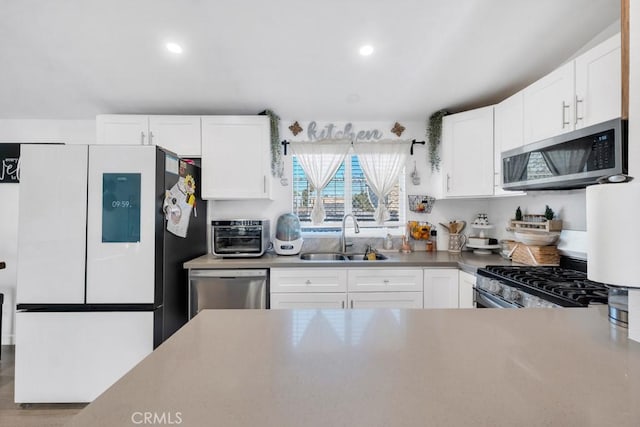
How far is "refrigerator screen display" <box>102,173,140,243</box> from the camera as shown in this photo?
6.31ft

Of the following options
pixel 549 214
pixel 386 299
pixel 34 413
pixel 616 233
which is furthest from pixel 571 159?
pixel 34 413

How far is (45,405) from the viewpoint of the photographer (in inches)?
76.0

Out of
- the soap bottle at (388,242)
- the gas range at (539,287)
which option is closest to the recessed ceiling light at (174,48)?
the soap bottle at (388,242)

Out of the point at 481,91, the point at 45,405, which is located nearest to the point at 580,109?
the point at 481,91

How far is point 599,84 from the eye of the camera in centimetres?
152

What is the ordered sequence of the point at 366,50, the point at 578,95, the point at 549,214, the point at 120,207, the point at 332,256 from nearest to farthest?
the point at 578,95 < the point at 120,207 < the point at 366,50 < the point at 549,214 < the point at 332,256

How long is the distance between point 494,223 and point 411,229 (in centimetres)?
80

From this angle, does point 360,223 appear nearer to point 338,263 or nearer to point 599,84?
point 338,263

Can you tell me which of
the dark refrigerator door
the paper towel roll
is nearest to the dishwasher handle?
the dark refrigerator door

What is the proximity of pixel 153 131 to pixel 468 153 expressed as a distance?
284 centimetres

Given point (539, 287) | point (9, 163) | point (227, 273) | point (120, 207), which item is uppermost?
point (9, 163)

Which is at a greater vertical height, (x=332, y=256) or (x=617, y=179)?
(x=617, y=179)

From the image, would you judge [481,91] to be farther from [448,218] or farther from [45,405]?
[45,405]

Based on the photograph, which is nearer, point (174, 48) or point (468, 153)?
point (174, 48)
